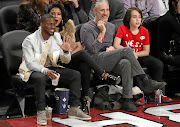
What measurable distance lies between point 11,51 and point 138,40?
1.65m

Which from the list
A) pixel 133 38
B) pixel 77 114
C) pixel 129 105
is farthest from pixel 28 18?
pixel 129 105

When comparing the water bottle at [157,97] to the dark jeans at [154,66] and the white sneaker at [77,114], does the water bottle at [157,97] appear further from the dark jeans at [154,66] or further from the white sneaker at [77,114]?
the white sneaker at [77,114]

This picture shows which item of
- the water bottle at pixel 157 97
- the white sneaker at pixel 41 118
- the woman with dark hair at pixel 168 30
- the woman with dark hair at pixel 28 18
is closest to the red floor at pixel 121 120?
the white sneaker at pixel 41 118

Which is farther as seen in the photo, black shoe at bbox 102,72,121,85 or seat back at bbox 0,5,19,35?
seat back at bbox 0,5,19,35

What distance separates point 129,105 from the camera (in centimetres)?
434

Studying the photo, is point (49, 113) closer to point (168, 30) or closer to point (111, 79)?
point (111, 79)

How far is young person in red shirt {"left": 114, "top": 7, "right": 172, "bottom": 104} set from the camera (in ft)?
15.9

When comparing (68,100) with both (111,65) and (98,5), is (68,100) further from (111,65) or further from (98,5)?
(98,5)

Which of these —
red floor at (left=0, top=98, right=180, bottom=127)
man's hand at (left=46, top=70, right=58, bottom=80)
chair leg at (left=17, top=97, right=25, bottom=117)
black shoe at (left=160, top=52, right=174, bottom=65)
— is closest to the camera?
red floor at (left=0, top=98, right=180, bottom=127)

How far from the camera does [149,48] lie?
4949 mm

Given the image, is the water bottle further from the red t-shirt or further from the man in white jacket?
the man in white jacket

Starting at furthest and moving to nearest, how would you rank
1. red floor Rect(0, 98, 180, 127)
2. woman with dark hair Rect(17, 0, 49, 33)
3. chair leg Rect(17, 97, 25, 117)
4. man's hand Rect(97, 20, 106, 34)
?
woman with dark hair Rect(17, 0, 49, 33)
man's hand Rect(97, 20, 106, 34)
chair leg Rect(17, 97, 25, 117)
red floor Rect(0, 98, 180, 127)

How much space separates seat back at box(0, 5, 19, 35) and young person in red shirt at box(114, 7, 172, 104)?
4.40ft

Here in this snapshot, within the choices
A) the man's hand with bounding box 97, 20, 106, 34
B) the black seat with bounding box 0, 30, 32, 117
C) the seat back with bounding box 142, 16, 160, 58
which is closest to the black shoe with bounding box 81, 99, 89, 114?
the black seat with bounding box 0, 30, 32, 117
